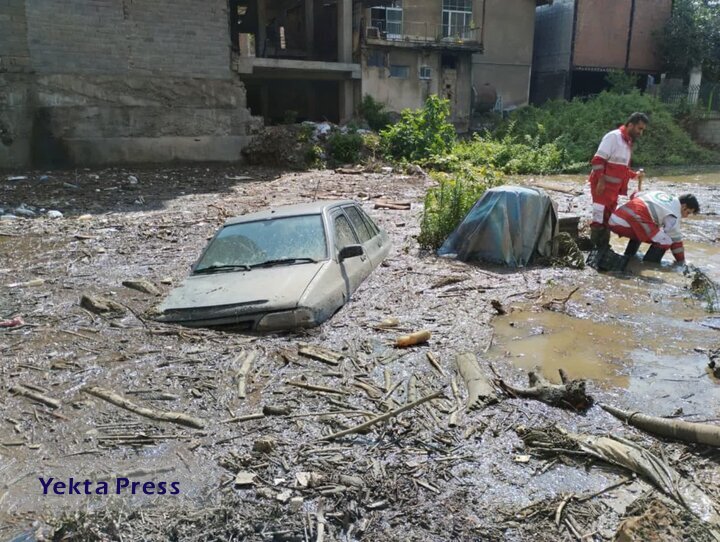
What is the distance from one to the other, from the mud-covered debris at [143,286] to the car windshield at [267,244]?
1.07 m

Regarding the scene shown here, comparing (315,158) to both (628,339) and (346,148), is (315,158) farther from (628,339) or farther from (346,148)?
(628,339)

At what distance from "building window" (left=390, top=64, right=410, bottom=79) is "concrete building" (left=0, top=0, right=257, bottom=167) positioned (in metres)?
9.56

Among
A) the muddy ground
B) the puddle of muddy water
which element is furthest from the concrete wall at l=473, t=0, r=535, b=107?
the muddy ground

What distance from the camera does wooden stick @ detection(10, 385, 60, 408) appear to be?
3934 mm

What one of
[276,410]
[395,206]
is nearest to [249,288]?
[276,410]

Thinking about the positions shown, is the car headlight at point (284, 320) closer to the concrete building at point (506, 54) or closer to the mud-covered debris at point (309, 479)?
the mud-covered debris at point (309, 479)

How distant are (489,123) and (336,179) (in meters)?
15.4

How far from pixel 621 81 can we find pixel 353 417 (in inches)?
1265

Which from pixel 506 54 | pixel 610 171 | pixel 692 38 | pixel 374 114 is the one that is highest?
pixel 692 38

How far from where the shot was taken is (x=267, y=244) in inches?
235

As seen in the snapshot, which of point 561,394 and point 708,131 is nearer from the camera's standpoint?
point 561,394

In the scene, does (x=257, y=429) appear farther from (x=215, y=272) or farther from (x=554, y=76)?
(x=554, y=76)

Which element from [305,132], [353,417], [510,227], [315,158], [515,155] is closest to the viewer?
[353,417]

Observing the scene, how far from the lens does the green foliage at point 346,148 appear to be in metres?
20.6
